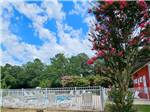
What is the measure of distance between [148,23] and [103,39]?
4.72 feet

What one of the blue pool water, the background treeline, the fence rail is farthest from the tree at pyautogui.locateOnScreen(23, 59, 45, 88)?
the blue pool water

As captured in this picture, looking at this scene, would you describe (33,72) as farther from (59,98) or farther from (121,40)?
(121,40)

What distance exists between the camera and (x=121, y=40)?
898 centimetres

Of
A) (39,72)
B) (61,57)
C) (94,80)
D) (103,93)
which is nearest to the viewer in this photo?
(103,93)

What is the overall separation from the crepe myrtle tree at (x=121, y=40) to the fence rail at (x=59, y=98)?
5.34 meters

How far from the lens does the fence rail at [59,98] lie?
1619 cm

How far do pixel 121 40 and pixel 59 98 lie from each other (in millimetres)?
9457

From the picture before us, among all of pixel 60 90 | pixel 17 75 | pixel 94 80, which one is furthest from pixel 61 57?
pixel 60 90

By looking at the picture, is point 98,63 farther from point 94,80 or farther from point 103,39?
point 94,80

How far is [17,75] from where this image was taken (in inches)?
2623

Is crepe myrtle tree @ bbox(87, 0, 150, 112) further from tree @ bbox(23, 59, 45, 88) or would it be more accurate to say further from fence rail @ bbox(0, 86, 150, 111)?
tree @ bbox(23, 59, 45, 88)

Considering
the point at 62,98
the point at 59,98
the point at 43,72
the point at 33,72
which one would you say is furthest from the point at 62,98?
the point at 43,72

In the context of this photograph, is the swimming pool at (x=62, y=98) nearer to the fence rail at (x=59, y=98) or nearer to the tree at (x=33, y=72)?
the fence rail at (x=59, y=98)

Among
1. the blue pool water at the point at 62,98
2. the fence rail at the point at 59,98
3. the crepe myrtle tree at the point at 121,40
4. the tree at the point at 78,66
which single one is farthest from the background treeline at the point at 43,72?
the crepe myrtle tree at the point at 121,40
